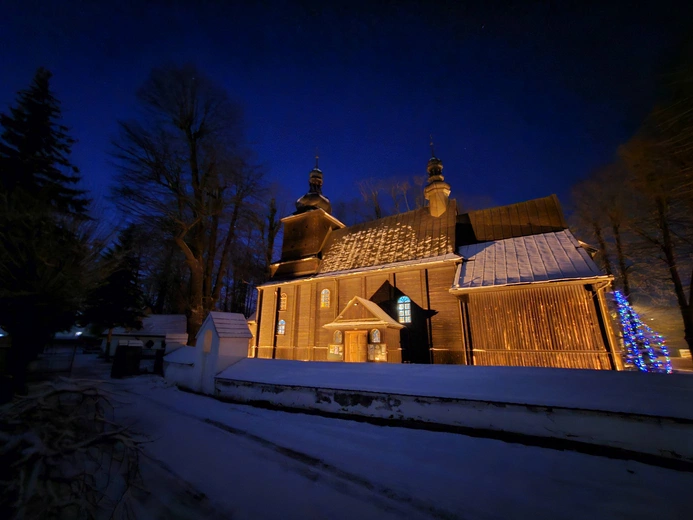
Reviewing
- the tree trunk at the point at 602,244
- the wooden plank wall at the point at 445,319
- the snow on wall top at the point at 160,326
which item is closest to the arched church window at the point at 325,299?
the wooden plank wall at the point at 445,319

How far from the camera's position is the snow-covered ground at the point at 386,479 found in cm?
290

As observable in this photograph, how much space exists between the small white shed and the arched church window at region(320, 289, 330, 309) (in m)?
9.34

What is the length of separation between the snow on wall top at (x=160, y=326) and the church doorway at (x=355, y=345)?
22.8 metres

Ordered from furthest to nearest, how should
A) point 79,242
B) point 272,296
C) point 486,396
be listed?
point 272,296 → point 79,242 → point 486,396

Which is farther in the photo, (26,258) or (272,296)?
(272,296)

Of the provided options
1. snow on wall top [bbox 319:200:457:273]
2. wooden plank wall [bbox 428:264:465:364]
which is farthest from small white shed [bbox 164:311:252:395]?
snow on wall top [bbox 319:200:457:273]

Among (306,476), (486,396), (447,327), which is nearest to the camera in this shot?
(306,476)

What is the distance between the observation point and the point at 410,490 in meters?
3.26

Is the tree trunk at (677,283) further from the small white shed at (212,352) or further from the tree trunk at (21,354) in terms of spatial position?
the tree trunk at (21,354)

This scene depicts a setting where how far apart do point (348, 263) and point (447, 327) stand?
24.8 ft

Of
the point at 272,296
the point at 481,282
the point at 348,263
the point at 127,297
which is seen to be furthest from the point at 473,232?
the point at 127,297

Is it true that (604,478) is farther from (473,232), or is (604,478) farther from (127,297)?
(127,297)

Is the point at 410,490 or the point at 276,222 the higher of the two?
the point at 276,222

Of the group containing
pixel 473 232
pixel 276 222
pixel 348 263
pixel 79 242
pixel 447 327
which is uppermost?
pixel 276 222
